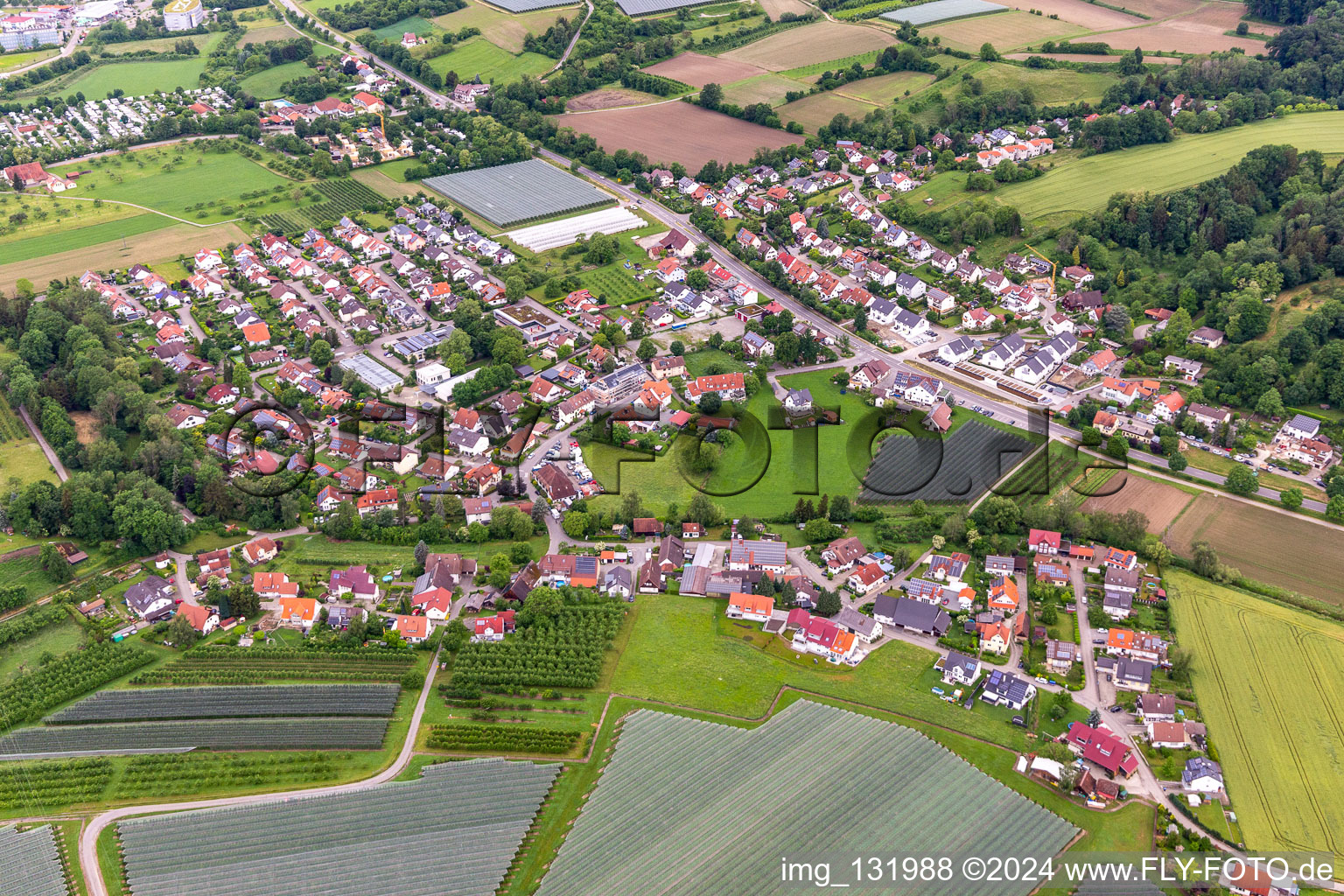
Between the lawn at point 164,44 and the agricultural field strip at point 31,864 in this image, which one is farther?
the lawn at point 164,44

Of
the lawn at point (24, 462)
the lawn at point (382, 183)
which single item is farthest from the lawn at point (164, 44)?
the lawn at point (24, 462)

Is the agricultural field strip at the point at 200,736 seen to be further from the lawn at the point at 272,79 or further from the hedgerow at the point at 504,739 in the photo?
the lawn at the point at 272,79

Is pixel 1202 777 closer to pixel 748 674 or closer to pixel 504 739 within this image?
pixel 748 674

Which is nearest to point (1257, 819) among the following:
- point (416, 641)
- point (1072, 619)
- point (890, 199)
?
point (1072, 619)

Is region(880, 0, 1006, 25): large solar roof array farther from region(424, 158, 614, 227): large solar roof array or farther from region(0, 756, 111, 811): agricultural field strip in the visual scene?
region(0, 756, 111, 811): agricultural field strip


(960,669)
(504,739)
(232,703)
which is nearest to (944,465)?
(960,669)

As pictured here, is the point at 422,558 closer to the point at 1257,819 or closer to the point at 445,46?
the point at 1257,819
